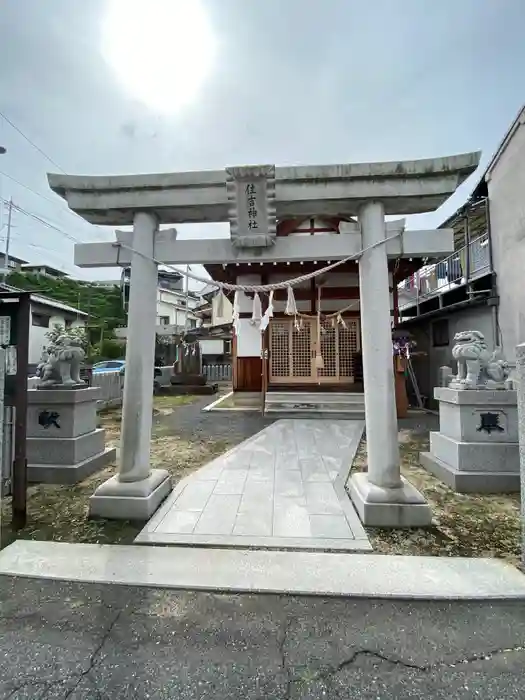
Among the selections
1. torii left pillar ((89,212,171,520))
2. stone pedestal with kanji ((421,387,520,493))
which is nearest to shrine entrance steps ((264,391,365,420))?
stone pedestal with kanji ((421,387,520,493))

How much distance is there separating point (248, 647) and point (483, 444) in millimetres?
4120

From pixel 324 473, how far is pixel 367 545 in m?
2.00

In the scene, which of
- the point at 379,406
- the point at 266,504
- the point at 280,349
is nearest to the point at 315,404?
the point at 280,349

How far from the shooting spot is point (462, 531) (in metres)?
3.32

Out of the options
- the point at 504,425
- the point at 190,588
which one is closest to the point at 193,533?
the point at 190,588

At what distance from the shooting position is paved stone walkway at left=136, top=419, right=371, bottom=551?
3152mm

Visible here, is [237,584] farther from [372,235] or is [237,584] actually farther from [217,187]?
[217,187]

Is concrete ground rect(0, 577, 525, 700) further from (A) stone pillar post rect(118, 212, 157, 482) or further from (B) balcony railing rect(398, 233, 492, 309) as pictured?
(B) balcony railing rect(398, 233, 492, 309)

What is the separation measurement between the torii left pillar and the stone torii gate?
0.01 meters

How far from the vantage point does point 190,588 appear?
241 centimetres

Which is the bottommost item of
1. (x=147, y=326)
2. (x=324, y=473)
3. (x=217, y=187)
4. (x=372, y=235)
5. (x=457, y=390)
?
(x=324, y=473)

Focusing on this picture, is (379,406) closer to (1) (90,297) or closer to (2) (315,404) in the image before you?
(2) (315,404)

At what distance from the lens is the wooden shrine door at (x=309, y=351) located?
1208cm

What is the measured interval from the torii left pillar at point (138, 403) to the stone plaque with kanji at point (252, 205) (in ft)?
3.38
